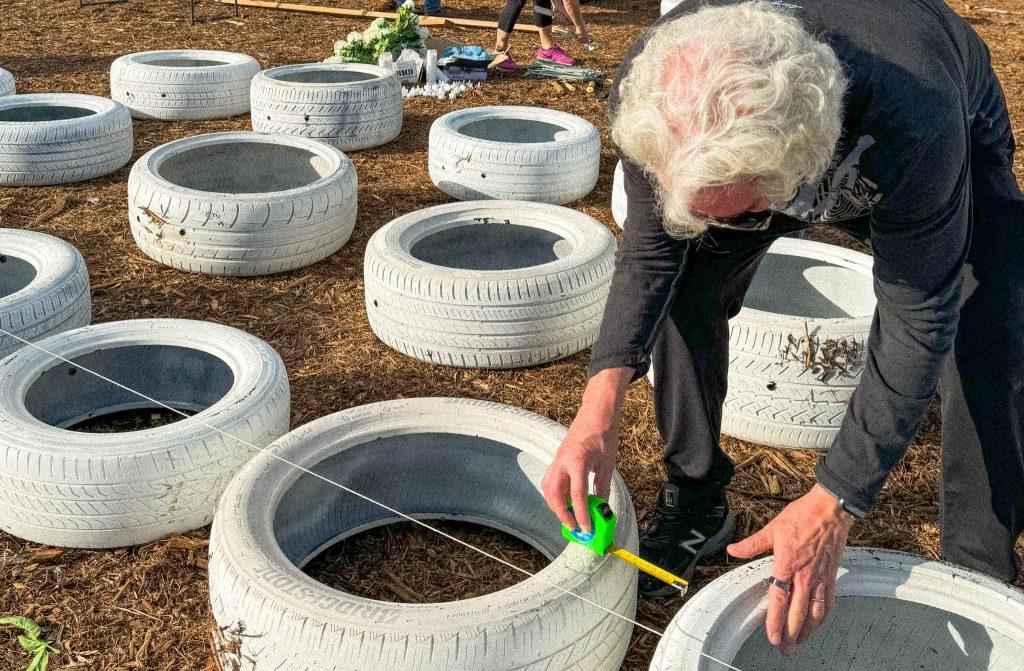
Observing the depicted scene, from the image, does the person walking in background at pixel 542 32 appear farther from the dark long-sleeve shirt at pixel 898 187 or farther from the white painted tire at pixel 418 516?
the dark long-sleeve shirt at pixel 898 187

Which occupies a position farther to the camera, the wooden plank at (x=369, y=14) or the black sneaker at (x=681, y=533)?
the wooden plank at (x=369, y=14)

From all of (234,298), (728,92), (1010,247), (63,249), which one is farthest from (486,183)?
(728,92)

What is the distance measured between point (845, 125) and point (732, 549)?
34.9 inches

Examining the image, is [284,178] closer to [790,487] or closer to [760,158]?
[790,487]

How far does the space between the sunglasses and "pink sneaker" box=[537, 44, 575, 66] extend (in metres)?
7.02

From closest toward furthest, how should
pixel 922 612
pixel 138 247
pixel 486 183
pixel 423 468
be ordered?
pixel 922 612
pixel 423 468
pixel 138 247
pixel 486 183

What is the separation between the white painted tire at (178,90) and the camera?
6824 mm

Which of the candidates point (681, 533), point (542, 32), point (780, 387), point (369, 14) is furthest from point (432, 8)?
point (681, 533)

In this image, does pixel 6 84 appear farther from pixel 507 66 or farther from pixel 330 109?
pixel 507 66

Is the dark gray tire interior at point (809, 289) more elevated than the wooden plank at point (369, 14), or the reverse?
the dark gray tire interior at point (809, 289)

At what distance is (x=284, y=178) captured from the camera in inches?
218

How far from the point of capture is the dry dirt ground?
104 inches

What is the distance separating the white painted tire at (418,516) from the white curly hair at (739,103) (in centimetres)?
101

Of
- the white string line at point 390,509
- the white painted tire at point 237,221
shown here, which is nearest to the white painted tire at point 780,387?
the white string line at point 390,509
